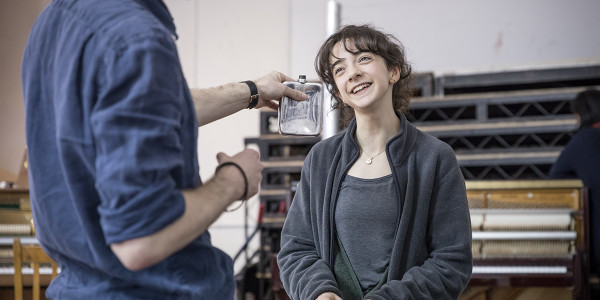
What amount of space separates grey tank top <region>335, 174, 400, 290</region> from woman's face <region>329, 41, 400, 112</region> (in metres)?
0.22

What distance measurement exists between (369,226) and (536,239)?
2.29m

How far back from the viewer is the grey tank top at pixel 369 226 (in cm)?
155

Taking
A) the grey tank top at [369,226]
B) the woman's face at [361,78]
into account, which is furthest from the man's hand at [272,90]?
the grey tank top at [369,226]

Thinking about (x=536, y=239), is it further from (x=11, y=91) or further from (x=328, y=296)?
(x=11, y=91)

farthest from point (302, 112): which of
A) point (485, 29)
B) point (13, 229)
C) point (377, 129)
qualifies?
point (485, 29)

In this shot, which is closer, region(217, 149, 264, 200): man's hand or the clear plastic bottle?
region(217, 149, 264, 200): man's hand

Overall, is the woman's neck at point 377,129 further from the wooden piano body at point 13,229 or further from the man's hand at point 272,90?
the wooden piano body at point 13,229

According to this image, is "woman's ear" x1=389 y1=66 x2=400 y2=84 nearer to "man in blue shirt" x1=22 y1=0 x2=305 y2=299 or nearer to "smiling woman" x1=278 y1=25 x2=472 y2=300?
"smiling woman" x1=278 y1=25 x2=472 y2=300

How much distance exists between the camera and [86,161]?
89 centimetres

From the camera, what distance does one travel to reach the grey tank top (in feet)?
5.10

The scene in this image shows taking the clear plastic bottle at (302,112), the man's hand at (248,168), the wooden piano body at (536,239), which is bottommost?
the wooden piano body at (536,239)

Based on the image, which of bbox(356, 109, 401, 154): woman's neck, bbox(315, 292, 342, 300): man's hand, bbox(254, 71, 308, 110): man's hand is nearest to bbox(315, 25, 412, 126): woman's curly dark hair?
bbox(356, 109, 401, 154): woman's neck

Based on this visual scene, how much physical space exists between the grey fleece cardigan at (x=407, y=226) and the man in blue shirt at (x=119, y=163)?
0.57 metres

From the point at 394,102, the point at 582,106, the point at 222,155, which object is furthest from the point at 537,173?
the point at 222,155
